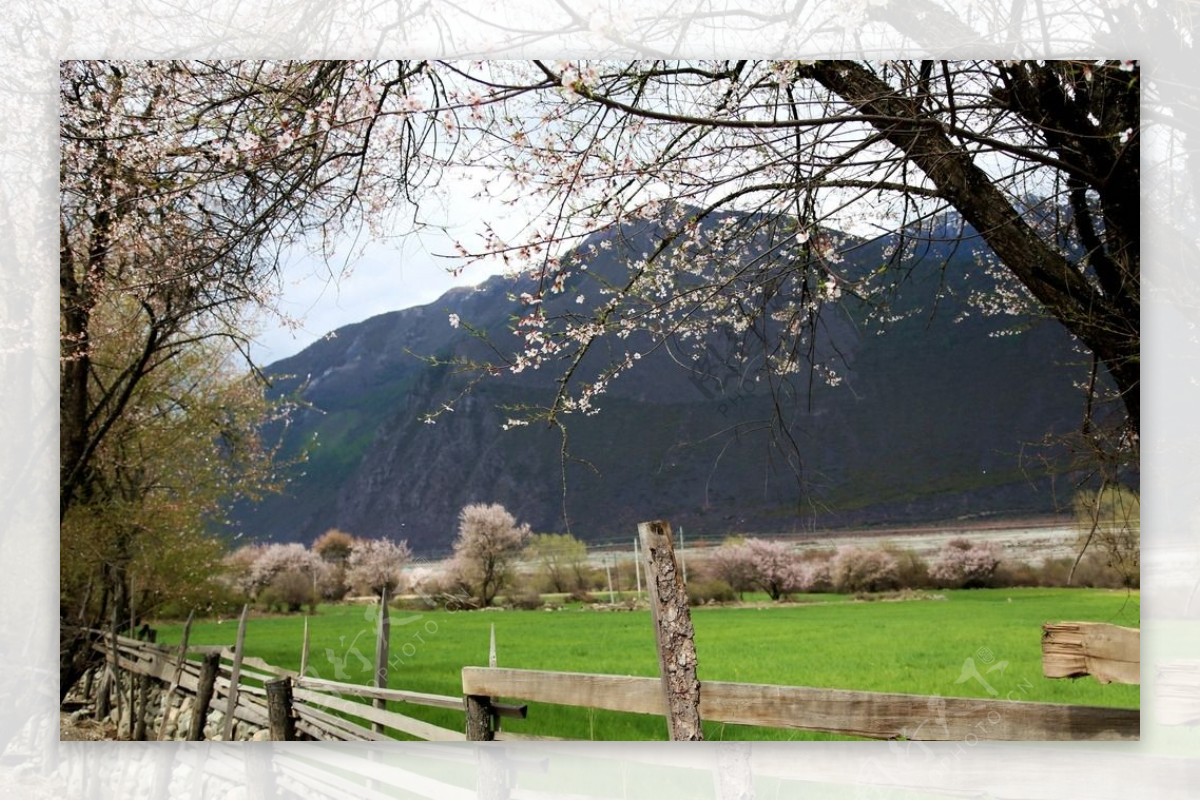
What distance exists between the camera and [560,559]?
342cm

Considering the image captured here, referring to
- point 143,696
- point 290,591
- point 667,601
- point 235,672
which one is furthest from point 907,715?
point 143,696

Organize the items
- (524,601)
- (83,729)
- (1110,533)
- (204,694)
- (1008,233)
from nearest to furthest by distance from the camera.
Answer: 1. (1008,233)
2. (1110,533)
3. (524,601)
4. (83,729)
5. (204,694)

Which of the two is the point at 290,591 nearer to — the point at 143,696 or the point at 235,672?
the point at 235,672

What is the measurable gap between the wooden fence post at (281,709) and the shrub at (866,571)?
1.98 metres

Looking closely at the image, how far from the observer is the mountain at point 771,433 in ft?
10.8

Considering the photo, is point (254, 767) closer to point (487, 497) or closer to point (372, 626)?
point (372, 626)

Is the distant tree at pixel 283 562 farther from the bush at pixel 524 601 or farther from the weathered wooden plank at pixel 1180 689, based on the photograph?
the weathered wooden plank at pixel 1180 689

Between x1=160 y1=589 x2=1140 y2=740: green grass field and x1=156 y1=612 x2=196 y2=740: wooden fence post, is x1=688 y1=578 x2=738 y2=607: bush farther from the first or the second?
x1=156 y1=612 x2=196 y2=740: wooden fence post

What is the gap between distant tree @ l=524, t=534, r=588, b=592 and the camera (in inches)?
133

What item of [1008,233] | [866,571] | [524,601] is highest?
[1008,233]

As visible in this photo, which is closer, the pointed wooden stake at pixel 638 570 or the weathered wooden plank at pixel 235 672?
the pointed wooden stake at pixel 638 570

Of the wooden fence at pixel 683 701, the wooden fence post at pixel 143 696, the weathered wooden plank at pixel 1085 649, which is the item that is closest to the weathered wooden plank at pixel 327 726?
the wooden fence at pixel 683 701

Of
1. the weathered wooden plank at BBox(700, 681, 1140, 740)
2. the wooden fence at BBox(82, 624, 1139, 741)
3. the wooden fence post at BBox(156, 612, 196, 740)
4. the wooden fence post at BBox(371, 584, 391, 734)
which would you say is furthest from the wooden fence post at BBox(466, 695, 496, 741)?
the wooden fence post at BBox(156, 612, 196, 740)

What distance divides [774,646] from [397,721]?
1.29 meters
